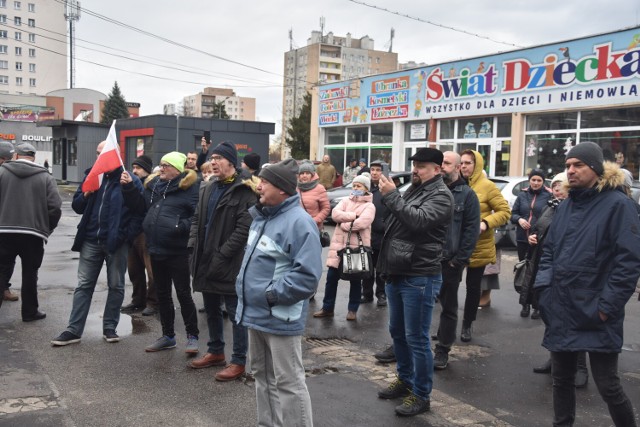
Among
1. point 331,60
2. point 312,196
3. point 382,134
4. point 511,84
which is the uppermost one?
point 331,60

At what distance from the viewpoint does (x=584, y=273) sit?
12.6 feet

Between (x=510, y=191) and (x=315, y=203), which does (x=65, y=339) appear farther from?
(x=510, y=191)

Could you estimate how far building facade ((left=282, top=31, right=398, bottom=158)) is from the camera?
11812 cm

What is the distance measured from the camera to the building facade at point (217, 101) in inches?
5541

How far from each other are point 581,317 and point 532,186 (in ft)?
17.8

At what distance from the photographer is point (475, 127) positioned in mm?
23000

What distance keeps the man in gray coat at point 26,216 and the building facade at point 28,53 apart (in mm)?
114430

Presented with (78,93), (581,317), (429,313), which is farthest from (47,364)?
(78,93)

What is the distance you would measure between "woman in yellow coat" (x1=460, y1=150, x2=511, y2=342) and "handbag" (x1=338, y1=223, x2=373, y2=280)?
48.6 inches

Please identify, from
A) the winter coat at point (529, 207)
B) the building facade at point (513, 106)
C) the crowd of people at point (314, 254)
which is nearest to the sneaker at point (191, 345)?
the crowd of people at point (314, 254)

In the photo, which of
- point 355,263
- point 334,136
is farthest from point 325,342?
point 334,136

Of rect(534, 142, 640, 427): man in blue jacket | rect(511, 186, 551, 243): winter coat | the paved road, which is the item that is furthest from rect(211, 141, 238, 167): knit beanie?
rect(511, 186, 551, 243): winter coat

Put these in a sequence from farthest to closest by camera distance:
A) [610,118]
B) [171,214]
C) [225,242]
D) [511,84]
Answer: [511,84], [610,118], [171,214], [225,242]

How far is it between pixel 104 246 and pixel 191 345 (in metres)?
1.37
